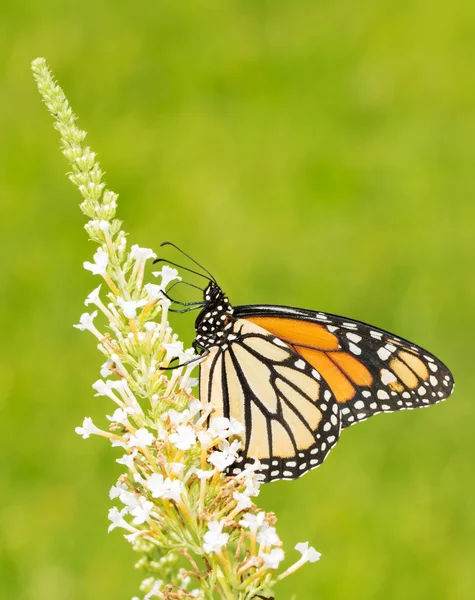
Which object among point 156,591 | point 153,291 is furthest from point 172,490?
point 153,291

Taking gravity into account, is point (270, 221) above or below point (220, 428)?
above

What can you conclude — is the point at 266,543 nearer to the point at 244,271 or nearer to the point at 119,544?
the point at 119,544

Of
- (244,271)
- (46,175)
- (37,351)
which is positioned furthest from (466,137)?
(37,351)

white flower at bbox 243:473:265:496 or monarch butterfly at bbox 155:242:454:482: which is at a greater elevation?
monarch butterfly at bbox 155:242:454:482

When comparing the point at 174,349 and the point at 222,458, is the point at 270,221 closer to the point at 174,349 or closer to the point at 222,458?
the point at 174,349

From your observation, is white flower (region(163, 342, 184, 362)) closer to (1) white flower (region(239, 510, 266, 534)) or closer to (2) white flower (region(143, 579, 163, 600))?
(1) white flower (region(239, 510, 266, 534))

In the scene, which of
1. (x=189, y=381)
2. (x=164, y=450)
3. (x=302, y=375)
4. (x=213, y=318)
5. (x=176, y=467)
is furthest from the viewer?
(x=302, y=375)

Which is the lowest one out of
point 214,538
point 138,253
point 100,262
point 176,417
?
point 214,538

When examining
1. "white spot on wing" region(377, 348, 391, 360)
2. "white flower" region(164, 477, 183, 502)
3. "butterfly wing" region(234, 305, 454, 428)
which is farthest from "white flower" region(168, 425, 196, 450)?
"white spot on wing" region(377, 348, 391, 360)
